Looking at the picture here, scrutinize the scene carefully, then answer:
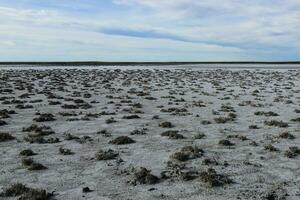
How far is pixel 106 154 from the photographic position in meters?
18.1

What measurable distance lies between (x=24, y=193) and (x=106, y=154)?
4.90m

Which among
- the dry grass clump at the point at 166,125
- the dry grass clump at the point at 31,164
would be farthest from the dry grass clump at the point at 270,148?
the dry grass clump at the point at 31,164

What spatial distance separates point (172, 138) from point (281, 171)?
21.9ft

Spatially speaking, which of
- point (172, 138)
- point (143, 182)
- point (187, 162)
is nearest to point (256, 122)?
point (172, 138)

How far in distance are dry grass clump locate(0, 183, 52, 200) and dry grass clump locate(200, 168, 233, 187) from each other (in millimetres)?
4649

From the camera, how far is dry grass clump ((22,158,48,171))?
16359 mm

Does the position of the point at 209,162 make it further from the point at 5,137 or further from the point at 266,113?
the point at 266,113

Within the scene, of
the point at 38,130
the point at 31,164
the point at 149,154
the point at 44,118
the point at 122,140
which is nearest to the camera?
the point at 31,164

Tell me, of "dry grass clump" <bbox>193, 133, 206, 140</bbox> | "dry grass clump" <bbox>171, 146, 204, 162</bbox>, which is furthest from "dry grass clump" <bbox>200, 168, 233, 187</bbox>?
"dry grass clump" <bbox>193, 133, 206, 140</bbox>

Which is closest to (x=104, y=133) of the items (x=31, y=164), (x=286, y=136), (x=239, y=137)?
(x=239, y=137)

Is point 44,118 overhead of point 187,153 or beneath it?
beneath

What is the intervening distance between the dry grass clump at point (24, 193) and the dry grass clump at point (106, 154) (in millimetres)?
4174

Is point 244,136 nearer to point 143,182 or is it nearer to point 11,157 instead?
point 143,182

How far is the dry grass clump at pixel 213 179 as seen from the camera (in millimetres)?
14570
